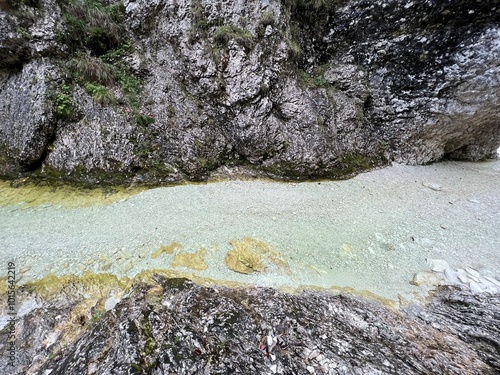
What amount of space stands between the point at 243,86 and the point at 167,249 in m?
5.03

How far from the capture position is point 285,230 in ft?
14.6

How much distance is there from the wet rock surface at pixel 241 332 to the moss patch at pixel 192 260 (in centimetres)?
43

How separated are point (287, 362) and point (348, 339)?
0.76 meters

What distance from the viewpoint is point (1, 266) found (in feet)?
11.2

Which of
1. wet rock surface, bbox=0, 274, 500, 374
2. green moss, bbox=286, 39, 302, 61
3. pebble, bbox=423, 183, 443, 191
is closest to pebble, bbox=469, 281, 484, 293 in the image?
wet rock surface, bbox=0, 274, 500, 374

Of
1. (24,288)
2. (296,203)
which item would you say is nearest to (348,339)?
(296,203)

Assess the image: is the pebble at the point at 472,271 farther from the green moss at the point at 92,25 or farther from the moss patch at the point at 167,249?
the green moss at the point at 92,25

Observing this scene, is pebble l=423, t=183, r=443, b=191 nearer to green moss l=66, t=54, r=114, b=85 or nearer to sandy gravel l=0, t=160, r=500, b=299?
sandy gravel l=0, t=160, r=500, b=299

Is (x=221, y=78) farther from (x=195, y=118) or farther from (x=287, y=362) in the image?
(x=287, y=362)

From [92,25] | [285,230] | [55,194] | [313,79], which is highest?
[92,25]

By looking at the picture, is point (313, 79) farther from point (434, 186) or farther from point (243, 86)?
point (434, 186)

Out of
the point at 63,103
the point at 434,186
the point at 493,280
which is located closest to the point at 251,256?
the point at 493,280

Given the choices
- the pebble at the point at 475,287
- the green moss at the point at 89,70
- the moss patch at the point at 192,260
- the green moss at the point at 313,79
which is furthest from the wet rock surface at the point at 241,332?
the green moss at the point at 313,79

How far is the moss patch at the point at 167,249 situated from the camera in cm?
380
